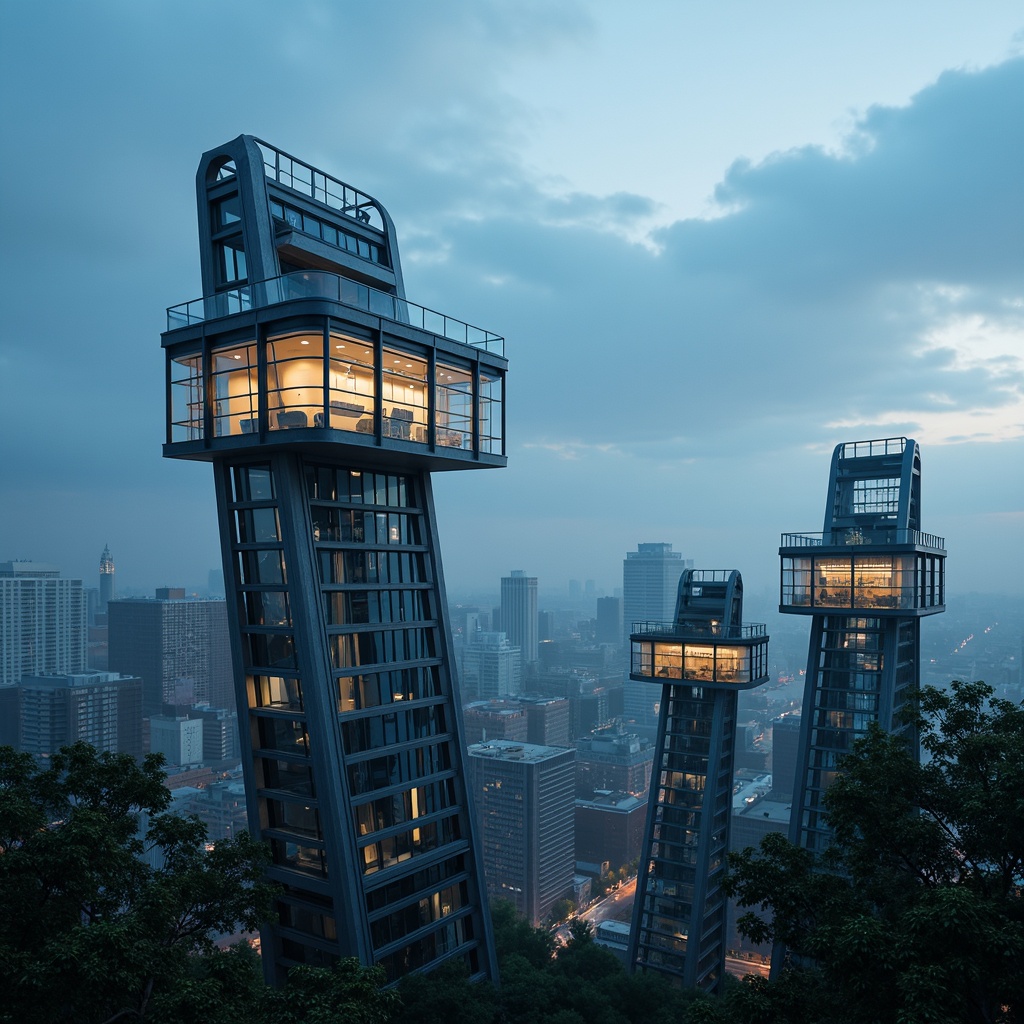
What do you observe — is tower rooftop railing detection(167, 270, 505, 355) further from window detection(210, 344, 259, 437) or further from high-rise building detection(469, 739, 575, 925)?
high-rise building detection(469, 739, 575, 925)

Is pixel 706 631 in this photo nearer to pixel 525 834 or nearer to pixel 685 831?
pixel 685 831

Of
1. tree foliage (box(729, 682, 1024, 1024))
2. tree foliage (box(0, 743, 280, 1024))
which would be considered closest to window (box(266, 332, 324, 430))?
tree foliage (box(0, 743, 280, 1024))

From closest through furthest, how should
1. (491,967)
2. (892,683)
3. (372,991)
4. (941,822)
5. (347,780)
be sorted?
1. (372,991)
2. (941,822)
3. (347,780)
4. (491,967)
5. (892,683)

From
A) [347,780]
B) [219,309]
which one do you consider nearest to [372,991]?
[347,780]

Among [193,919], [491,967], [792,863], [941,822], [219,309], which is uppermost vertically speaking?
[219,309]

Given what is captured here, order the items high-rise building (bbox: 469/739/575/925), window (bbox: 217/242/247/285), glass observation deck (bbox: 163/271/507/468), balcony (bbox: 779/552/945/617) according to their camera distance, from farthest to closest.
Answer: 1. high-rise building (bbox: 469/739/575/925)
2. balcony (bbox: 779/552/945/617)
3. window (bbox: 217/242/247/285)
4. glass observation deck (bbox: 163/271/507/468)

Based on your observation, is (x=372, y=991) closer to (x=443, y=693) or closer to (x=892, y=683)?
(x=443, y=693)

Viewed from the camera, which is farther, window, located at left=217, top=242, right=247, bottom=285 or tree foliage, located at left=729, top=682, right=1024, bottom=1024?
window, located at left=217, top=242, right=247, bottom=285
